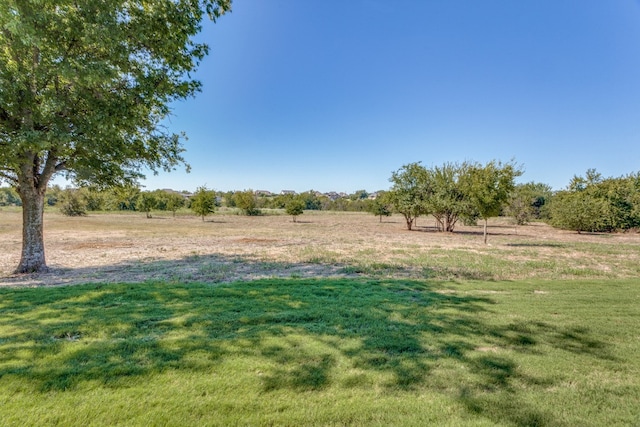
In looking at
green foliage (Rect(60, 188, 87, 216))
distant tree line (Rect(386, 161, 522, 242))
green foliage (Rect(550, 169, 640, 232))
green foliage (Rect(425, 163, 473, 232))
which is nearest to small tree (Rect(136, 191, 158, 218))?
green foliage (Rect(60, 188, 87, 216))

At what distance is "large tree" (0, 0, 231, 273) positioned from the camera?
277 inches

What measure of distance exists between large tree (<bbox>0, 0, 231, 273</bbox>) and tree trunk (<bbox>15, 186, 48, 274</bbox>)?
3cm

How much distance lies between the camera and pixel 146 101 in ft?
29.1

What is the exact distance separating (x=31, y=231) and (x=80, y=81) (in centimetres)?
611

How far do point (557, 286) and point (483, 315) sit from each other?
4.15m

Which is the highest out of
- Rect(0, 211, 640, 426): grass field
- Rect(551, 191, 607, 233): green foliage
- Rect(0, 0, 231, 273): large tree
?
Rect(0, 0, 231, 273): large tree

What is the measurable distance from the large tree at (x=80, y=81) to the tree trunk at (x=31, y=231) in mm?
27

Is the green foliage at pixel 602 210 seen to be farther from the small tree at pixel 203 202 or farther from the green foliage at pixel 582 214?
the small tree at pixel 203 202

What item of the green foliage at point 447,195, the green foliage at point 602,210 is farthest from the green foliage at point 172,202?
the green foliage at point 602,210

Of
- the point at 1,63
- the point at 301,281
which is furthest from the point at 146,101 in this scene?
the point at 301,281

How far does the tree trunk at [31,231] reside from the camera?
9719 mm

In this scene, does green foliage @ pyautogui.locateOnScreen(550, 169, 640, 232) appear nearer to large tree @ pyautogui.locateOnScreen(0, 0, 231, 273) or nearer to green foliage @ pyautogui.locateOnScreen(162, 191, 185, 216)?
large tree @ pyautogui.locateOnScreen(0, 0, 231, 273)

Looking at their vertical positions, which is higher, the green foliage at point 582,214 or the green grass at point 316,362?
the green foliage at point 582,214

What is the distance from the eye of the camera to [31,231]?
9.87 metres
